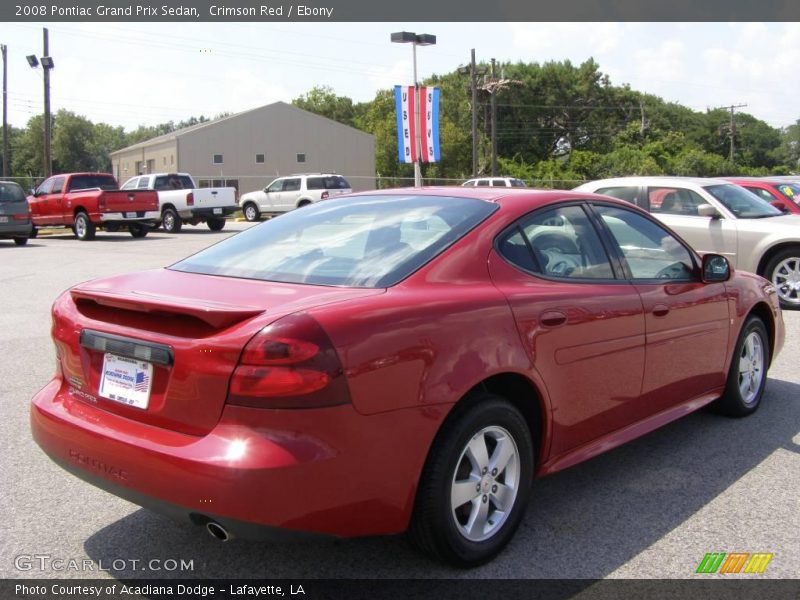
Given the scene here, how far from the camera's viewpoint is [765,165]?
342 feet

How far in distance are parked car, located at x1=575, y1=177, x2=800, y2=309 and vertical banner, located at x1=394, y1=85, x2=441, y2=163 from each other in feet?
58.4

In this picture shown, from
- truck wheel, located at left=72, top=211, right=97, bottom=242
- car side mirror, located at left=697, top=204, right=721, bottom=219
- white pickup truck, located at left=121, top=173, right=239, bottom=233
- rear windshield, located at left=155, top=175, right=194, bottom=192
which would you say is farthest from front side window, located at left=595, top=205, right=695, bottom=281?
rear windshield, located at left=155, top=175, right=194, bottom=192

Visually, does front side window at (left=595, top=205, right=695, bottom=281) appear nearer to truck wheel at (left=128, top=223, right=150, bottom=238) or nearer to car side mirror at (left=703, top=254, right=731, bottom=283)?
car side mirror at (left=703, top=254, right=731, bottom=283)

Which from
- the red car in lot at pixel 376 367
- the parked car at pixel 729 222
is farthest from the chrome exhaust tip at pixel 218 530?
the parked car at pixel 729 222

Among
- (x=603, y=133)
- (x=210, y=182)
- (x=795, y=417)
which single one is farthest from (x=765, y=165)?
(x=795, y=417)

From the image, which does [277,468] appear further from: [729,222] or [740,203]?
[740,203]

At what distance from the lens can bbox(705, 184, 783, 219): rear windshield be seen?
10.6m

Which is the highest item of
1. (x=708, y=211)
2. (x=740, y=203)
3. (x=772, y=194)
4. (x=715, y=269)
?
(x=772, y=194)

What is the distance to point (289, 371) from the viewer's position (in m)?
2.68

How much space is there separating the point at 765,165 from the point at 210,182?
79816 millimetres

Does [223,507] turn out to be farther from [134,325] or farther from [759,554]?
[759,554]

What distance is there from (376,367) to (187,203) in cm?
2512

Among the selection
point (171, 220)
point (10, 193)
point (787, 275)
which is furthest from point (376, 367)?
point (171, 220)

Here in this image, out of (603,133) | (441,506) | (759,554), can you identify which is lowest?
(759,554)
